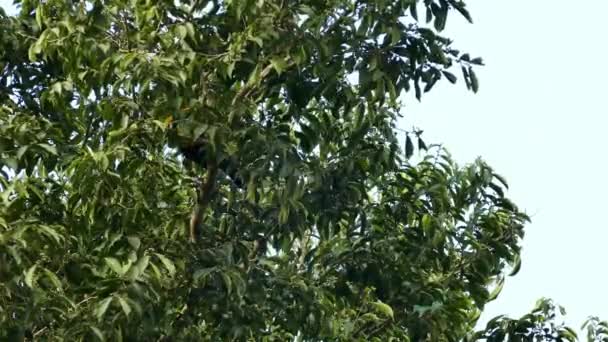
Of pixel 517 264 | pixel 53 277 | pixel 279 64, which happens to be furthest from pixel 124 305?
pixel 517 264

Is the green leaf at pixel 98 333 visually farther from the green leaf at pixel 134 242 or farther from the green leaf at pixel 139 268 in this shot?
the green leaf at pixel 134 242

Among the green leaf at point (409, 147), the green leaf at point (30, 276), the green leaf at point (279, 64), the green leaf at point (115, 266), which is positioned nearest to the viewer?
the green leaf at point (30, 276)

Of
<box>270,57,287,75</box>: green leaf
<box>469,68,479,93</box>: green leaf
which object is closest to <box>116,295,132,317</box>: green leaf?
<box>270,57,287,75</box>: green leaf

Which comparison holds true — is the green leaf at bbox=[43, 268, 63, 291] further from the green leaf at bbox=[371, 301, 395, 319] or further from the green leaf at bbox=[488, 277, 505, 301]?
the green leaf at bbox=[488, 277, 505, 301]

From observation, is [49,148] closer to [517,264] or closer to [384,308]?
[384,308]

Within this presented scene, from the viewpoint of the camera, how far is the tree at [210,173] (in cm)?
578

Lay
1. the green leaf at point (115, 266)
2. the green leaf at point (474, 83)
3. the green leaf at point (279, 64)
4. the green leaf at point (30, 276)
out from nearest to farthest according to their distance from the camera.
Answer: the green leaf at point (30, 276), the green leaf at point (115, 266), the green leaf at point (279, 64), the green leaf at point (474, 83)

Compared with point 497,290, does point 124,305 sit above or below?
below

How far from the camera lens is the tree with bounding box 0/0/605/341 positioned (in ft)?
19.0

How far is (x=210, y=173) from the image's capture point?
250 inches

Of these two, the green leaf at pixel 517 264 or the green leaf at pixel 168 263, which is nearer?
the green leaf at pixel 168 263

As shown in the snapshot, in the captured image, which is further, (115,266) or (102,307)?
(115,266)

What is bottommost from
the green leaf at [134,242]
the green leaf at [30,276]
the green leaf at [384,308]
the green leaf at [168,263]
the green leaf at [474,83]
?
the green leaf at [30,276]

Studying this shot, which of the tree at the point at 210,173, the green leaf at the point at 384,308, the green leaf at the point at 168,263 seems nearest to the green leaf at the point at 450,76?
the tree at the point at 210,173
